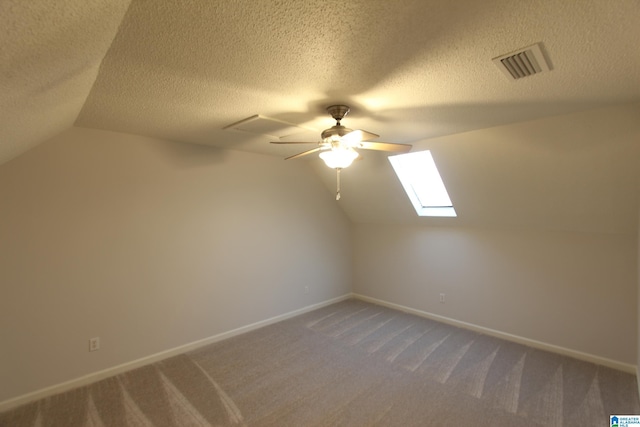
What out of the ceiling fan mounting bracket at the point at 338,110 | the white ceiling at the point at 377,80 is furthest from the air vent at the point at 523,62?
the ceiling fan mounting bracket at the point at 338,110

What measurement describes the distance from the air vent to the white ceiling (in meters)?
0.05

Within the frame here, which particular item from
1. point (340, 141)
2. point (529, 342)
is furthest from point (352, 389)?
point (529, 342)

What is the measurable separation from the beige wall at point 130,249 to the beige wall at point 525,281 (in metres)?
1.78

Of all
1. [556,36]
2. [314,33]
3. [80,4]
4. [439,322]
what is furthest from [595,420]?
[80,4]

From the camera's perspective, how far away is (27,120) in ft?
5.86

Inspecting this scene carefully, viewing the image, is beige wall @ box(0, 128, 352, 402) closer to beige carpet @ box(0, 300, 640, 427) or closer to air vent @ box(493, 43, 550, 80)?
beige carpet @ box(0, 300, 640, 427)

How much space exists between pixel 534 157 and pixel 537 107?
0.77m

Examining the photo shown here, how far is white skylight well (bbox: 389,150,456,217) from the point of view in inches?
156

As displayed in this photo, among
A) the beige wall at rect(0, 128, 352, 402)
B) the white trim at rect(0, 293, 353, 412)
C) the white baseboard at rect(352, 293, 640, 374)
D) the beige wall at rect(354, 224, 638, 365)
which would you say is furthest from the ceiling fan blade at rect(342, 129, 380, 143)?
the white baseboard at rect(352, 293, 640, 374)

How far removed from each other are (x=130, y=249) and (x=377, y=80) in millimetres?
2812

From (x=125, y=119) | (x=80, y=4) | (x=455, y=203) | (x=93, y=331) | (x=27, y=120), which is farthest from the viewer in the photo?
(x=455, y=203)

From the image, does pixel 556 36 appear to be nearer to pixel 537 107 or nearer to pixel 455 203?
pixel 537 107

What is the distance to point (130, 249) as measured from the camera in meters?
3.02

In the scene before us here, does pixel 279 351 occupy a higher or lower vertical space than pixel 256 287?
lower
